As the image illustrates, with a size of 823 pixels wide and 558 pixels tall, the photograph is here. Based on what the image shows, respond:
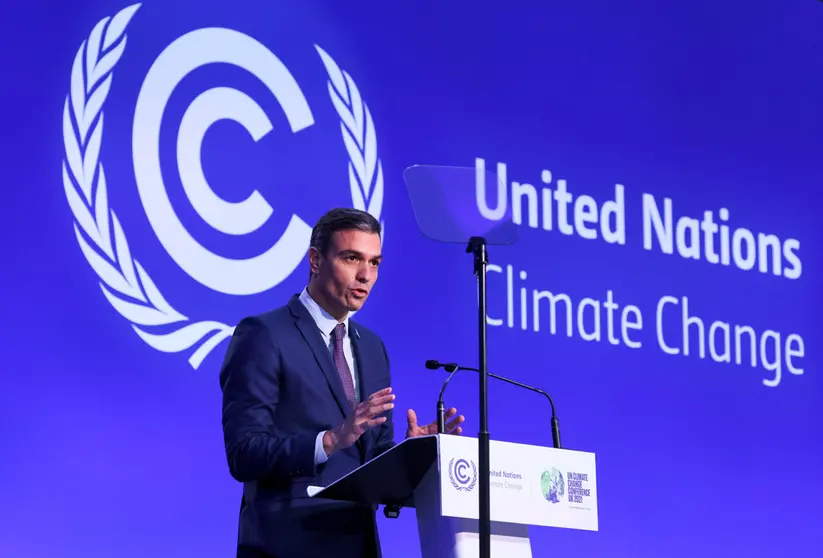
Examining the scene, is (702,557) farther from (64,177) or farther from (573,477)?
(64,177)

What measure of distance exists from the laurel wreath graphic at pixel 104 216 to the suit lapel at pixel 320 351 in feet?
3.32

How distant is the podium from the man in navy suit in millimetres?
112

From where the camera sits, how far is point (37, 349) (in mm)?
3842

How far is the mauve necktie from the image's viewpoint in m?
Answer: 3.16

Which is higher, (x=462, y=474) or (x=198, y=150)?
(x=198, y=150)

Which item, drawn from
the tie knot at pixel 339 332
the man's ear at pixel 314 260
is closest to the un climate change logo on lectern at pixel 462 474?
the tie knot at pixel 339 332

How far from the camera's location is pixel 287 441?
286 centimetres

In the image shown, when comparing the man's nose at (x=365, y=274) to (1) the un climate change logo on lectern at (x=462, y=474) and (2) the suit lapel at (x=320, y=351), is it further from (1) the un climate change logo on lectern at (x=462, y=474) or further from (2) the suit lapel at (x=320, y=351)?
(1) the un climate change logo on lectern at (x=462, y=474)

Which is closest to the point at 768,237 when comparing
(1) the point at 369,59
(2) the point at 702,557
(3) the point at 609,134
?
(3) the point at 609,134

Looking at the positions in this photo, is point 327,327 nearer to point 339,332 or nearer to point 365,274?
point 339,332

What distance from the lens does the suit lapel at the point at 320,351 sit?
309cm

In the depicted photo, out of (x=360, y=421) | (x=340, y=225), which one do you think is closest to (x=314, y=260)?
(x=340, y=225)

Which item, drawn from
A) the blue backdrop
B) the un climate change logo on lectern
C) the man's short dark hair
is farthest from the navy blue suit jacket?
the blue backdrop

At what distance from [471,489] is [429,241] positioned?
2236mm
